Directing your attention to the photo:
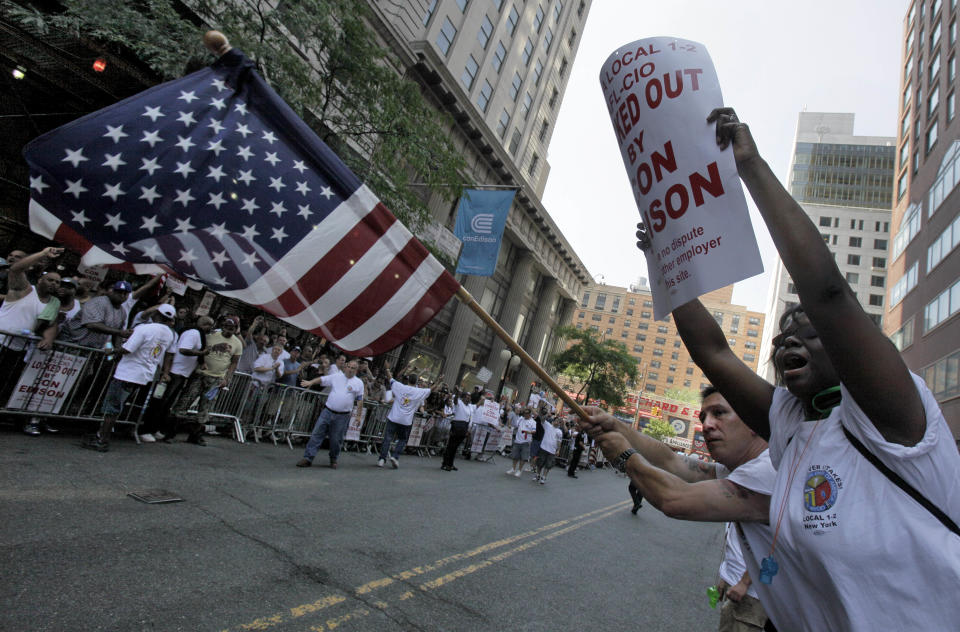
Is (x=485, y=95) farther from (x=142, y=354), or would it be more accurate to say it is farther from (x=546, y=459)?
(x=142, y=354)

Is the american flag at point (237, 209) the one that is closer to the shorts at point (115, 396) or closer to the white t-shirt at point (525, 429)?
the shorts at point (115, 396)

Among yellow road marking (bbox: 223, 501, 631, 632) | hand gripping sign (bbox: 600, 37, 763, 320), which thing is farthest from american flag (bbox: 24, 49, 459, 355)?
hand gripping sign (bbox: 600, 37, 763, 320)

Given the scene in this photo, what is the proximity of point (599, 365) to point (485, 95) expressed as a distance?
2240 cm

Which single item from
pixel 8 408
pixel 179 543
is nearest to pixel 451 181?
pixel 8 408

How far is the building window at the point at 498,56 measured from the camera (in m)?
30.4

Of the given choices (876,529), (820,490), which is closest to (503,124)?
(820,490)

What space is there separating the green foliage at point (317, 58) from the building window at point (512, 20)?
71.1 feet

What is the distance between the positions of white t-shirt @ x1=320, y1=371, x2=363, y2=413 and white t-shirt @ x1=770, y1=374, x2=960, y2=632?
8533 mm

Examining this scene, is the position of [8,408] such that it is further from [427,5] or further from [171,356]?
[427,5]

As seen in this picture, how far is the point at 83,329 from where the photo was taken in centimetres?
766

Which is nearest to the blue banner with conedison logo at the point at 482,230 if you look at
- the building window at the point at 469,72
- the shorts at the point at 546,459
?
the shorts at the point at 546,459

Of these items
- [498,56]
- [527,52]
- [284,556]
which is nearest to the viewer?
[284,556]

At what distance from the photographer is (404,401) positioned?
34.8ft

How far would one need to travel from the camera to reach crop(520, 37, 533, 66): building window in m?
33.9
